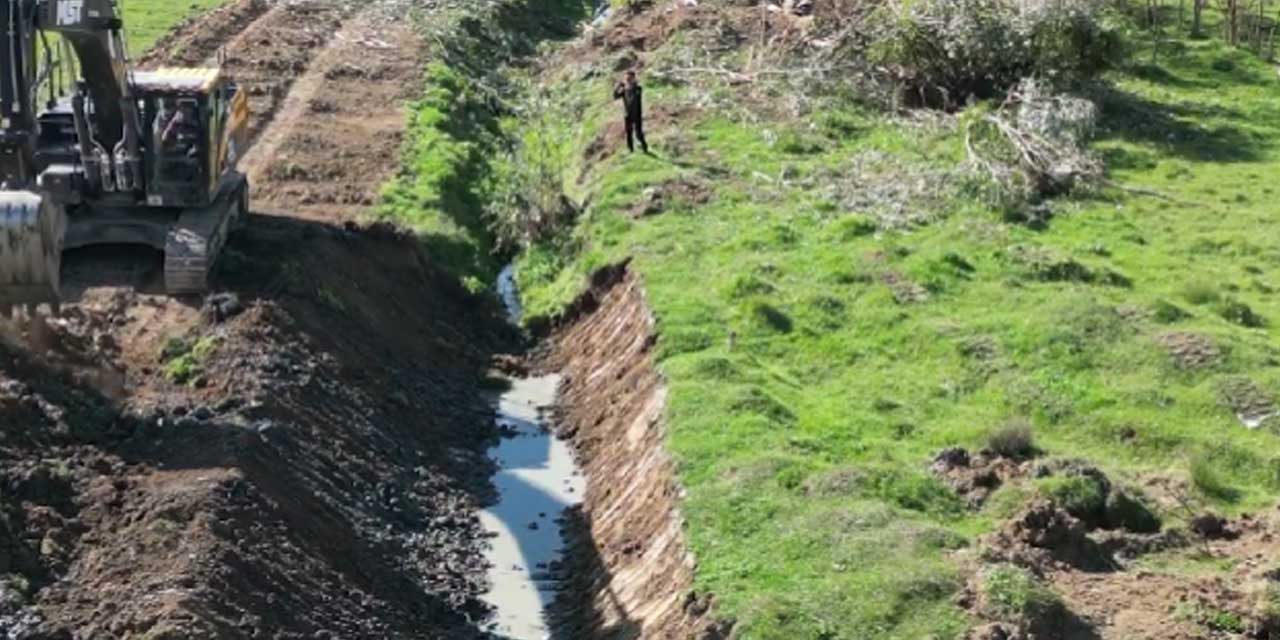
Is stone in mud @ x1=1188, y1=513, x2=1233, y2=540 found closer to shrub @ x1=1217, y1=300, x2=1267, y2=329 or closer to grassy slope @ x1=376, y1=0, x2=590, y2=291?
shrub @ x1=1217, y1=300, x2=1267, y2=329

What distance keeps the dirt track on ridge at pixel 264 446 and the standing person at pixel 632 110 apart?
5.24m

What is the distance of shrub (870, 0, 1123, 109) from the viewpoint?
4022cm

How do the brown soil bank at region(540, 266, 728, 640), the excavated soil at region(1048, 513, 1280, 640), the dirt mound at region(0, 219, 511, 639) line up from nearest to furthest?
the dirt mound at region(0, 219, 511, 639)
the excavated soil at region(1048, 513, 1280, 640)
the brown soil bank at region(540, 266, 728, 640)

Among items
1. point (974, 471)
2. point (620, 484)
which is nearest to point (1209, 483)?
point (974, 471)

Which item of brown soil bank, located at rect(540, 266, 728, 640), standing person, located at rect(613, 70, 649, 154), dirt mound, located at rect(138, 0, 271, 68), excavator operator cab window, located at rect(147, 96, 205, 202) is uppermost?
excavator operator cab window, located at rect(147, 96, 205, 202)

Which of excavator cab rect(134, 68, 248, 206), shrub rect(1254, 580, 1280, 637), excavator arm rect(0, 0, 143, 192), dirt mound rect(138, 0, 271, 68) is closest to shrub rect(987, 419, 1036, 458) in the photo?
shrub rect(1254, 580, 1280, 637)

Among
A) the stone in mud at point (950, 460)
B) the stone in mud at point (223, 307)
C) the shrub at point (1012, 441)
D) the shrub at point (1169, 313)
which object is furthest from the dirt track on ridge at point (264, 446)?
the shrub at point (1169, 313)

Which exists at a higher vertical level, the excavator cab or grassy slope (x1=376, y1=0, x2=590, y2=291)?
the excavator cab

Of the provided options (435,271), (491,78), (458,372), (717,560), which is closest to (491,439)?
(458,372)

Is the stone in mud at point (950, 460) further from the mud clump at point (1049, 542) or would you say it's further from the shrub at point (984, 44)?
the shrub at point (984, 44)

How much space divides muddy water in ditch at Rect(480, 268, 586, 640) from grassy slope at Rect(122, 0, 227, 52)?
2269cm

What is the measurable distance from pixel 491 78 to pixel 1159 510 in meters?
29.8

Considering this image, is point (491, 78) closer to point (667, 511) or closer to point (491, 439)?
point (491, 439)

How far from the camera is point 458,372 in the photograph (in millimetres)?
30328
